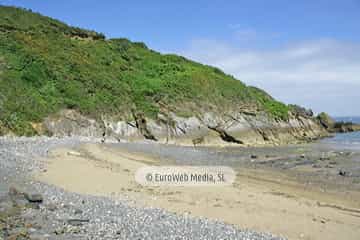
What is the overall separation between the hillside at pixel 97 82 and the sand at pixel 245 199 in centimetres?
1391

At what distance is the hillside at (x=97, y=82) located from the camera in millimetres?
31438

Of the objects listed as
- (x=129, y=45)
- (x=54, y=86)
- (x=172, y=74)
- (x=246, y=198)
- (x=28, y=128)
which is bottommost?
(x=246, y=198)

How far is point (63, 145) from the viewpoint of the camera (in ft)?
72.3

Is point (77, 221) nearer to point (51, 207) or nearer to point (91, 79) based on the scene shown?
point (51, 207)

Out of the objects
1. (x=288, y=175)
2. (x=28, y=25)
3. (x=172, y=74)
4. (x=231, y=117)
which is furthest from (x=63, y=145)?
(x=28, y=25)

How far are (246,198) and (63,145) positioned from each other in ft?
44.0

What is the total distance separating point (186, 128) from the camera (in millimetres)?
37125

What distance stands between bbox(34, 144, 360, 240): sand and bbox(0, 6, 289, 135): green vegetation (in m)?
14.3

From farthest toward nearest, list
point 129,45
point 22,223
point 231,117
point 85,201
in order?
point 129,45
point 231,117
point 85,201
point 22,223

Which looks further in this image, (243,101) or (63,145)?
(243,101)

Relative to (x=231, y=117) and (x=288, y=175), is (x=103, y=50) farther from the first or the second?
(x=288, y=175)

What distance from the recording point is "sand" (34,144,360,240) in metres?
8.95
